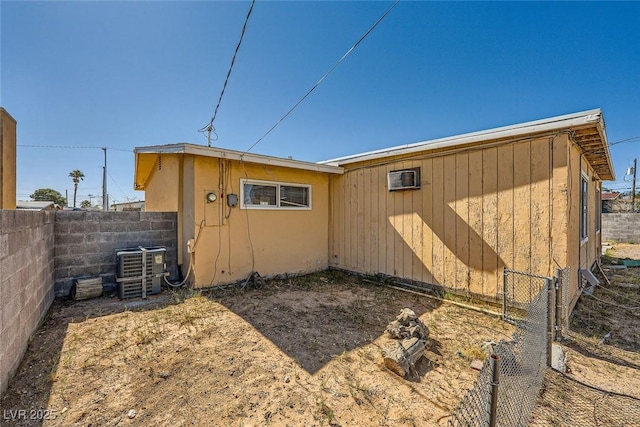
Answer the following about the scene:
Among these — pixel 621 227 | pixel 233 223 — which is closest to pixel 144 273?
pixel 233 223

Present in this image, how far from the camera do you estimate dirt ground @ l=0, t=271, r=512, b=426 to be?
1866 millimetres

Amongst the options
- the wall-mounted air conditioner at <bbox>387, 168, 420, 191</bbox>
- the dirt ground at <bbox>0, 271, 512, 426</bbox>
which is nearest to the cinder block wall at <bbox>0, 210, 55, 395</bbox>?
the dirt ground at <bbox>0, 271, 512, 426</bbox>

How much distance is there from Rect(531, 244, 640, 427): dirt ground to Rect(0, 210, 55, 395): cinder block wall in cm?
408

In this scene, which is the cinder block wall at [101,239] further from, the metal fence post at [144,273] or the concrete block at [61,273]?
the metal fence post at [144,273]

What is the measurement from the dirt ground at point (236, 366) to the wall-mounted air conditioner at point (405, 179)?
219 centimetres

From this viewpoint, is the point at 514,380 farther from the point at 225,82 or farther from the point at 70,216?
the point at 70,216

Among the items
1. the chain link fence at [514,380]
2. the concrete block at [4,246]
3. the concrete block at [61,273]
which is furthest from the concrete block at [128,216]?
the chain link fence at [514,380]

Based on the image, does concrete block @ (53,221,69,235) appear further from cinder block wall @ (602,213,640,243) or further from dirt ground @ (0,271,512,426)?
cinder block wall @ (602,213,640,243)

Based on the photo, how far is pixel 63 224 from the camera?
13.8 feet

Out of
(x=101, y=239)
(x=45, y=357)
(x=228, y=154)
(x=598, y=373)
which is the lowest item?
(x=598, y=373)

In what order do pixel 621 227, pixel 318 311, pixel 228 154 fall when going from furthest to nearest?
pixel 621 227 → pixel 228 154 → pixel 318 311

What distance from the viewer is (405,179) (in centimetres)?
491

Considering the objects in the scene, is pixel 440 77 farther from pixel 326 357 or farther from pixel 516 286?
pixel 326 357

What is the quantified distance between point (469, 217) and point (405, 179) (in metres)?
1.30
